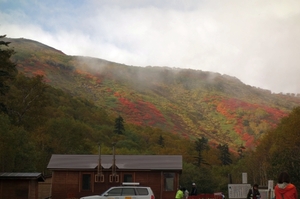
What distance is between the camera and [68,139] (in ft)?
236

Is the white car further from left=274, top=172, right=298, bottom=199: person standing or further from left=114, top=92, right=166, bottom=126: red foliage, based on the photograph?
left=114, top=92, right=166, bottom=126: red foliage

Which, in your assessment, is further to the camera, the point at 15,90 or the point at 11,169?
the point at 15,90

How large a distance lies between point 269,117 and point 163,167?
16711 cm

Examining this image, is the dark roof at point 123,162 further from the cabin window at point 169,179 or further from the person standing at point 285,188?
the person standing at point 285,188

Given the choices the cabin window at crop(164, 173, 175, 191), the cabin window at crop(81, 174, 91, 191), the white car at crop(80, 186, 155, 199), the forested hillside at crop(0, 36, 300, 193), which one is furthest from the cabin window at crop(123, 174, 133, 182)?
the white car at crop(80, 186, 155, 199)

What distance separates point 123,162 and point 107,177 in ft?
6.23

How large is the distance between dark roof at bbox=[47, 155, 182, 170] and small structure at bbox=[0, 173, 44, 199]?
9.51 feet

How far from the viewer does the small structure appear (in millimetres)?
35375

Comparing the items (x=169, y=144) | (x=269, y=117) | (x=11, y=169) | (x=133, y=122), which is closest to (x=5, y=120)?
(x=11, y=169)

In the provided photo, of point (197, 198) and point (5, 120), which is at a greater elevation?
point (5, 120)

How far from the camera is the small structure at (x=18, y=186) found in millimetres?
35375

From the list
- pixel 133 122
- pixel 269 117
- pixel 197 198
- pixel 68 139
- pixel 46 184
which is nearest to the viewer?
pixel 197 198

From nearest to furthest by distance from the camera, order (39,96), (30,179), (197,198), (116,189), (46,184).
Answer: (116,189) → (197,198) → (30,179) → (46,184) → (39,96)

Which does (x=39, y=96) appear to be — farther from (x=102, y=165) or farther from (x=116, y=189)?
(x=116, y=189)
